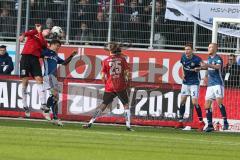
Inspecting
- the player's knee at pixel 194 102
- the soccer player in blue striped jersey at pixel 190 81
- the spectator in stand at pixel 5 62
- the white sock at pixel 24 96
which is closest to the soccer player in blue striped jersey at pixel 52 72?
the white sock at pixel 24 96

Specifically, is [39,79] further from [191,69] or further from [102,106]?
[191,69]

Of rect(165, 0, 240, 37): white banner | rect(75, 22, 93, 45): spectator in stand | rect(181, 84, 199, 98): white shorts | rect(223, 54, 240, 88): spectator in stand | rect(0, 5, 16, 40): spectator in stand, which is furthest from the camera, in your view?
rect(0, 5, 16, 40): spectator in stand

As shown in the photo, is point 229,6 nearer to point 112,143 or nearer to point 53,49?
point 53,49

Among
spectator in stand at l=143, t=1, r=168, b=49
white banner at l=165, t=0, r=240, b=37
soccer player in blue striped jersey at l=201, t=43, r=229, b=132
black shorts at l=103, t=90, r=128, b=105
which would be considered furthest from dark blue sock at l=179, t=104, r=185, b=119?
spectator in stand at l=143, t=1, r=168, b=49

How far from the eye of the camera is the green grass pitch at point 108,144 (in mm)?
14383

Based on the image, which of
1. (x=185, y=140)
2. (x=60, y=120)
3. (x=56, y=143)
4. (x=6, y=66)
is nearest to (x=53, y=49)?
(x=60, y=120)

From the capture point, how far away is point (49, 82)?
23344mm

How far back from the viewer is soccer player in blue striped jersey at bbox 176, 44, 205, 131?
2398cm

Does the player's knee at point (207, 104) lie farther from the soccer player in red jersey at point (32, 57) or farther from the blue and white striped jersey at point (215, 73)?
the soccer player in red jersey at point (32, 57)

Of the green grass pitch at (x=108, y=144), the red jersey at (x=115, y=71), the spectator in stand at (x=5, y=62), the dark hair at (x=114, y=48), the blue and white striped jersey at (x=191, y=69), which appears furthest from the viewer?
the spectator in stand at (x=5, y=62)

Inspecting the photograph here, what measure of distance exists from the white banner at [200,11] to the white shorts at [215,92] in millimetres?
4570

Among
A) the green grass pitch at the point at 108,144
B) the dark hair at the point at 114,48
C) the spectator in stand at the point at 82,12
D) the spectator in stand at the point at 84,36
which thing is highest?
the spectator in stand at the point at 82,12

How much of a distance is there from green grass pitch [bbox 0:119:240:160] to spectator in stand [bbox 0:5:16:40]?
292 inches

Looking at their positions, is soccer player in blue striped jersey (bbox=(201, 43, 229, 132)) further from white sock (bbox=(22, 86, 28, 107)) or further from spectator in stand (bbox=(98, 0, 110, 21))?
spectator in stand (bbox=(98, 0, 110, 21))
